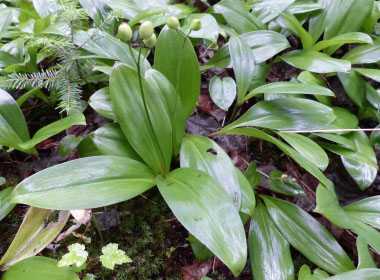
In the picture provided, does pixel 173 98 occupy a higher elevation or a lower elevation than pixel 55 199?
higher

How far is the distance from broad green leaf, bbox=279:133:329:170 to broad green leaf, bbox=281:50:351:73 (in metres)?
0.41

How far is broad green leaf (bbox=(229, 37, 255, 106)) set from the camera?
1324 millimetres

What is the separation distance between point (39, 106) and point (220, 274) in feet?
4.37

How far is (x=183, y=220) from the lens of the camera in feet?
2.63

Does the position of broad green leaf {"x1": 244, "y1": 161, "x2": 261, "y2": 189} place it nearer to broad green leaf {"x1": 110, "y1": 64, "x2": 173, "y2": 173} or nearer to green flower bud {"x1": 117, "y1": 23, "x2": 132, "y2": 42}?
broad green leaf {"x1": 110, "y1": 64, "x2": 173, "y2": 173}

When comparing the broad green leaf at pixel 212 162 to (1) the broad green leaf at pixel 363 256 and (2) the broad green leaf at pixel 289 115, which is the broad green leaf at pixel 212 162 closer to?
(2) the broad green leaf at pixel 289 115

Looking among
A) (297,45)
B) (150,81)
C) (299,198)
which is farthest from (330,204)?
(297,45)

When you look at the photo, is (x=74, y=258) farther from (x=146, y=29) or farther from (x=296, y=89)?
(x=296, y=89)

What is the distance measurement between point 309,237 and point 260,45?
98 centimetres

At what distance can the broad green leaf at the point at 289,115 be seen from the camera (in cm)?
117

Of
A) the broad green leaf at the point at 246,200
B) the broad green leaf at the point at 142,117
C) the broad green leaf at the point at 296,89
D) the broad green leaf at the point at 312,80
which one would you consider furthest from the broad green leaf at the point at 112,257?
the broad green leaf at the point at 312,80

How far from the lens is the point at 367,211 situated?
3.66ft

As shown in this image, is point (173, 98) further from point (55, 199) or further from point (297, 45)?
point (297, 45)

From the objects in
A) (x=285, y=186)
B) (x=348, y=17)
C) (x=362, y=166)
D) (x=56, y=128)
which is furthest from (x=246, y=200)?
A: (x=348, y=17)
